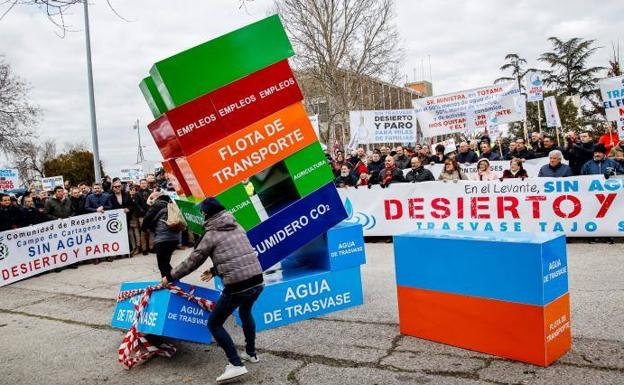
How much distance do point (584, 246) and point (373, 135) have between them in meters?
8.19

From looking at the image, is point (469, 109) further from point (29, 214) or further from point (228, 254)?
point (29, 214)

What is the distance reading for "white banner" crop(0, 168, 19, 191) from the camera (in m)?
21.8

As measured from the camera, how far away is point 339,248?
21.9 ft

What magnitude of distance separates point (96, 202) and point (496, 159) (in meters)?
10.4

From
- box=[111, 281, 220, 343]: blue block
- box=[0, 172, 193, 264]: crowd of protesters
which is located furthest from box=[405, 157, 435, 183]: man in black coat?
box=[111, 281, 220, 343]: blue block

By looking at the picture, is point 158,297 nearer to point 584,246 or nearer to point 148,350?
point 148,350

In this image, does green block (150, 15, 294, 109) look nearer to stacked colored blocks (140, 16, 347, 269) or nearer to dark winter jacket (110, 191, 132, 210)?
stacked colored blocks (140, 16, 347, 269)

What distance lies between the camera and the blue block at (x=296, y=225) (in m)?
6.09

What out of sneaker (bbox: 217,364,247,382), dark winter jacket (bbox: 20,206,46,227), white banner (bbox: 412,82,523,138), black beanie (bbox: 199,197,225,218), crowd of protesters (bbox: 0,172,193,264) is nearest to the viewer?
sneaker (bbox: 217,364,247,382)

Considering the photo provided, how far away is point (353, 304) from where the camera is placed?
267 inches

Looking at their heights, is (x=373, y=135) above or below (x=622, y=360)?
above

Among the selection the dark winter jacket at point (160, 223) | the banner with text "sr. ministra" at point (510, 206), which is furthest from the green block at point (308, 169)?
the banner with text "sr. ministra" at point (510, 206)

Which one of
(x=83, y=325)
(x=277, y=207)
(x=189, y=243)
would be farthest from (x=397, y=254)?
(x=189, y=243)

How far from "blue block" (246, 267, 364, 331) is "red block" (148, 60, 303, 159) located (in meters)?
1.99
